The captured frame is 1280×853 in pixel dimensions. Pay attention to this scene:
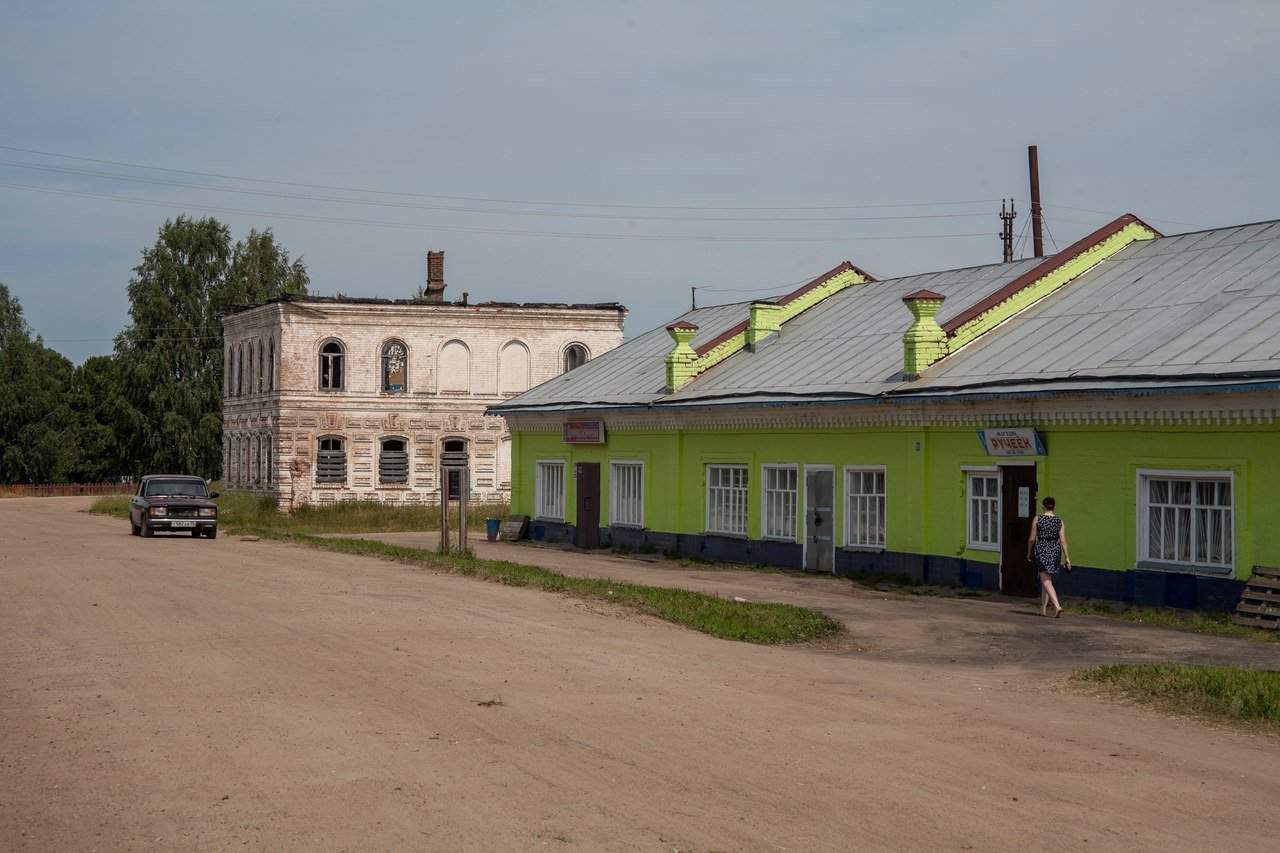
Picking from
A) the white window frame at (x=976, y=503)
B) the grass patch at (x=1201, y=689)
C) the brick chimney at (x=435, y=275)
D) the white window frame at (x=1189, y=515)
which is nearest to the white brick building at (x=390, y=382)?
the brick chimney at (x=435, y=275)

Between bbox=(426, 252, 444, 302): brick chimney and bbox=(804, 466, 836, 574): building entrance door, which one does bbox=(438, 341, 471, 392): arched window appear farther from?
bbox=(804, 466, 836, 574): building entrance door

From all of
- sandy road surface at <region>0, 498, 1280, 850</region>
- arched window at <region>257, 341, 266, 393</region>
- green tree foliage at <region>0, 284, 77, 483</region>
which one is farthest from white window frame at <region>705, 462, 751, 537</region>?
green tree foliage at <region>0, 284, 77, 483</region>

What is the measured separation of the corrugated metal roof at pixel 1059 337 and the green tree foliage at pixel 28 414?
2184 inches

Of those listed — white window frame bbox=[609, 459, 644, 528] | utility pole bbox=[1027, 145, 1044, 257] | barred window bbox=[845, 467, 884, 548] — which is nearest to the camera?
barred window bbox=[845, 467, 884, 548]

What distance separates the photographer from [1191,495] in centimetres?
1830

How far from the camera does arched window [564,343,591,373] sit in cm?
5194

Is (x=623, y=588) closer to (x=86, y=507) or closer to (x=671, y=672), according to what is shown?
(x=671, y=672)

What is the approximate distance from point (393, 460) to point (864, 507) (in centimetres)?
2909

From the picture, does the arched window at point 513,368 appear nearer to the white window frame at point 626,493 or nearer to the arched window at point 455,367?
the arched window at point 455,367

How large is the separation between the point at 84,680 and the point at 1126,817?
8.46 metres

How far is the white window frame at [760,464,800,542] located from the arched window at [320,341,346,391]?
87.9 feet

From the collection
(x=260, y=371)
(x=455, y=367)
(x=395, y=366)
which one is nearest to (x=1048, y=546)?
(x=455, y=367)

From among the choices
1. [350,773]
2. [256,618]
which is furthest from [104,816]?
[256,618]

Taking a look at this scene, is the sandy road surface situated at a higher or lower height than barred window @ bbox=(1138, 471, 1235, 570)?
lower
